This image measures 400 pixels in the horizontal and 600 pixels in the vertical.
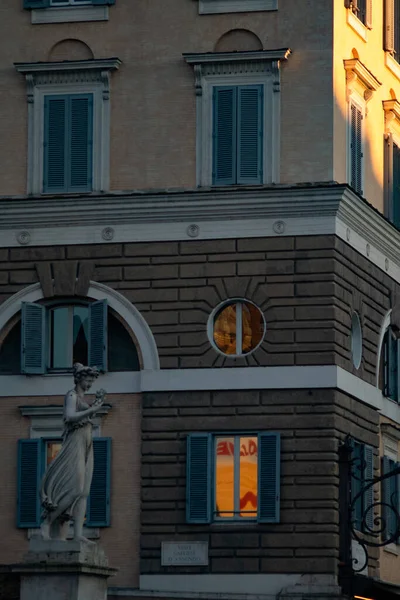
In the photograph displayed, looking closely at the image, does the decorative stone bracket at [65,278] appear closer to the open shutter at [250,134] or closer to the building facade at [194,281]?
the building facade at [194,281]

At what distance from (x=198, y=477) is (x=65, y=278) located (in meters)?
5.59

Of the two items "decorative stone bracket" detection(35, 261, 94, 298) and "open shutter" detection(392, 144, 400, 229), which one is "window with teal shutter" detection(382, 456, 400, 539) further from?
"decorative stone bracket" detection(35, 261, 94, 298)

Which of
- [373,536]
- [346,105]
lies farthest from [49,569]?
[346,105]

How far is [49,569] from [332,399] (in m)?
11.6

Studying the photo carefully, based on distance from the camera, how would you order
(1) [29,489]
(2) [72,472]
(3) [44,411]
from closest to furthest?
1. (2) [72,472]
2. (1) [29,489]
3. (3) [44,411]

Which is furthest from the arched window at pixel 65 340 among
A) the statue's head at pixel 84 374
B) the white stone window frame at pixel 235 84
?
the statue's head at pixel 84 374

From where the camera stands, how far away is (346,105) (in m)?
51.1

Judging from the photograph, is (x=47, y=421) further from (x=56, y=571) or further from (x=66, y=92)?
(x=56, y=571)

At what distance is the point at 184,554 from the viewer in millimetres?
48500

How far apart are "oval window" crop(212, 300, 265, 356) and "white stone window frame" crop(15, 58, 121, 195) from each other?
4.31 metres

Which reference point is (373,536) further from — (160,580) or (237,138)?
(237,138)

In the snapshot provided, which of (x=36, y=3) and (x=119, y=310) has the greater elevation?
(x=36, y=3)

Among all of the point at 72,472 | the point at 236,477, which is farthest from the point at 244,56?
the point at 72,472

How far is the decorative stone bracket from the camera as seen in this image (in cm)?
5006
